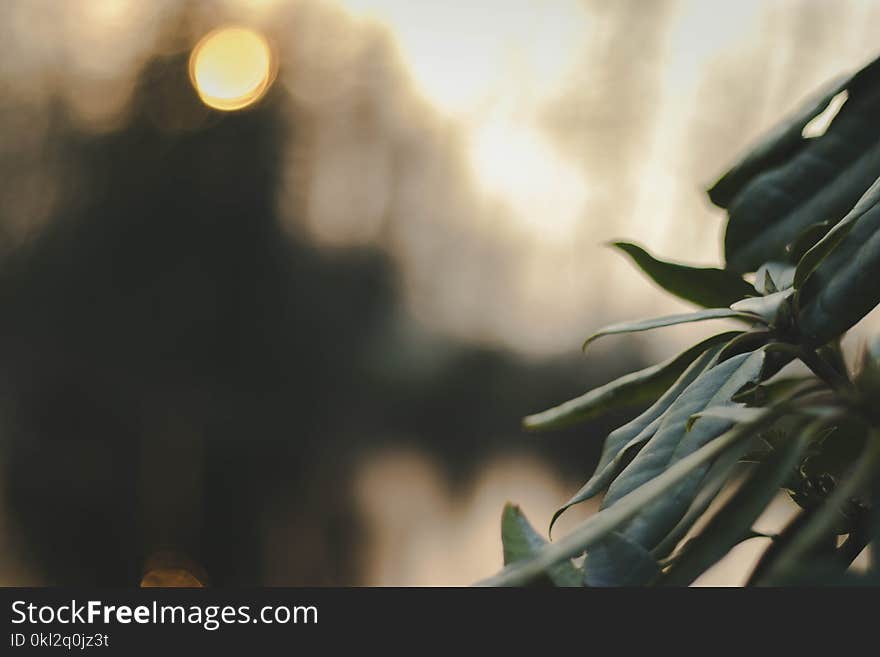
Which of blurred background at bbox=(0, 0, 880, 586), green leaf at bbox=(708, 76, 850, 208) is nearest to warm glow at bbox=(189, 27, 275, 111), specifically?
blurred background at bbox=(0, 0, 880, 586)

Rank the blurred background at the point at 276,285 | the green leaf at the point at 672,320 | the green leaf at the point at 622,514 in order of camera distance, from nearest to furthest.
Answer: the green leaf at the point at 622,514 → the green leaf at the point at 672,320 → the blurred background at the point at 276,285

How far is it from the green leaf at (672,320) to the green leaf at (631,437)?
0.5 inches

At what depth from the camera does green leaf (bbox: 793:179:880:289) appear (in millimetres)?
222

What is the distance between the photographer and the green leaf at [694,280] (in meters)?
0.29

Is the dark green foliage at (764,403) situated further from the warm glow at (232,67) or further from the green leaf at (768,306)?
the warm glow at (232,67)

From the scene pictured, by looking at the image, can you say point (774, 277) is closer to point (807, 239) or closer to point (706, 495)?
point (807, 239)

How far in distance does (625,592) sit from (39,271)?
3.31 m

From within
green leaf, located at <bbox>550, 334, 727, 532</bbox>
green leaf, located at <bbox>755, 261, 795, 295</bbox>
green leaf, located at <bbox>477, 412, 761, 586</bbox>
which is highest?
green leaf, located at <bbox>755, 261, 795, 295</bbox>

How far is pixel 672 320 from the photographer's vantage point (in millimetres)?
268

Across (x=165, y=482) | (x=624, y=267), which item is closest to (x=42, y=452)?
(x=165, y=482)

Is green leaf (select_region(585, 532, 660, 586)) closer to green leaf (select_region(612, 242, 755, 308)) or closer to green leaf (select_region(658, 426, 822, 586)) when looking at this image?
green leaf (select_region(658, 426, 822, 586))

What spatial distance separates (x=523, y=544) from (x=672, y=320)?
0.37 feet

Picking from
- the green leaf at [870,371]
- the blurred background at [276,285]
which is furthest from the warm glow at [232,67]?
the green leaf at [870,371]

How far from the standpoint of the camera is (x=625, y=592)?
0.17 meters
